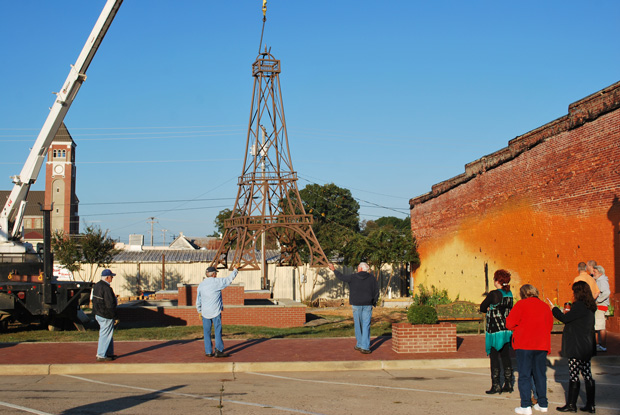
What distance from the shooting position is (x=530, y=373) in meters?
7.56

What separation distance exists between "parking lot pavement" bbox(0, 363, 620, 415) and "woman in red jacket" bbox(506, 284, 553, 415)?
41cm

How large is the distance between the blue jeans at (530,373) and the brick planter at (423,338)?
4216 millimetres

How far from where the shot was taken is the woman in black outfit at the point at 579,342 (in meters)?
7.69

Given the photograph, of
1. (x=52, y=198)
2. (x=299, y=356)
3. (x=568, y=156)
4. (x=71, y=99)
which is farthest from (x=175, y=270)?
(x=52, y=198)

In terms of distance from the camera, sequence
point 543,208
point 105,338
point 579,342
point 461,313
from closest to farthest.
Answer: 1. point 579,342
2. point 105,338
3. point 461,313
4. point 543,208

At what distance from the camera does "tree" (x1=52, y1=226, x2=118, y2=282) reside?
35.0 m

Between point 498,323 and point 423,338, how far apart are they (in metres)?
3.44

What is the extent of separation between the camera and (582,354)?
770 cm

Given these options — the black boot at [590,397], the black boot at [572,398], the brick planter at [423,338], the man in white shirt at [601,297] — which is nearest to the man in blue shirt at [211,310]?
the brick planter at [423,338]

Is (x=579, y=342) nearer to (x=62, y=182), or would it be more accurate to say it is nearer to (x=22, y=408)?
(x=22, y=408)

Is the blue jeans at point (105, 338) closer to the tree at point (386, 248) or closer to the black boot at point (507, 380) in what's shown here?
the black boot at point (507, 380)

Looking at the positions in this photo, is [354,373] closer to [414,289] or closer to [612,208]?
[612,208]

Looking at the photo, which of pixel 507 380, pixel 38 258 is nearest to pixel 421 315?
pixel 507 380

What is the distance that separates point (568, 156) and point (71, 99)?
15.4 metres
